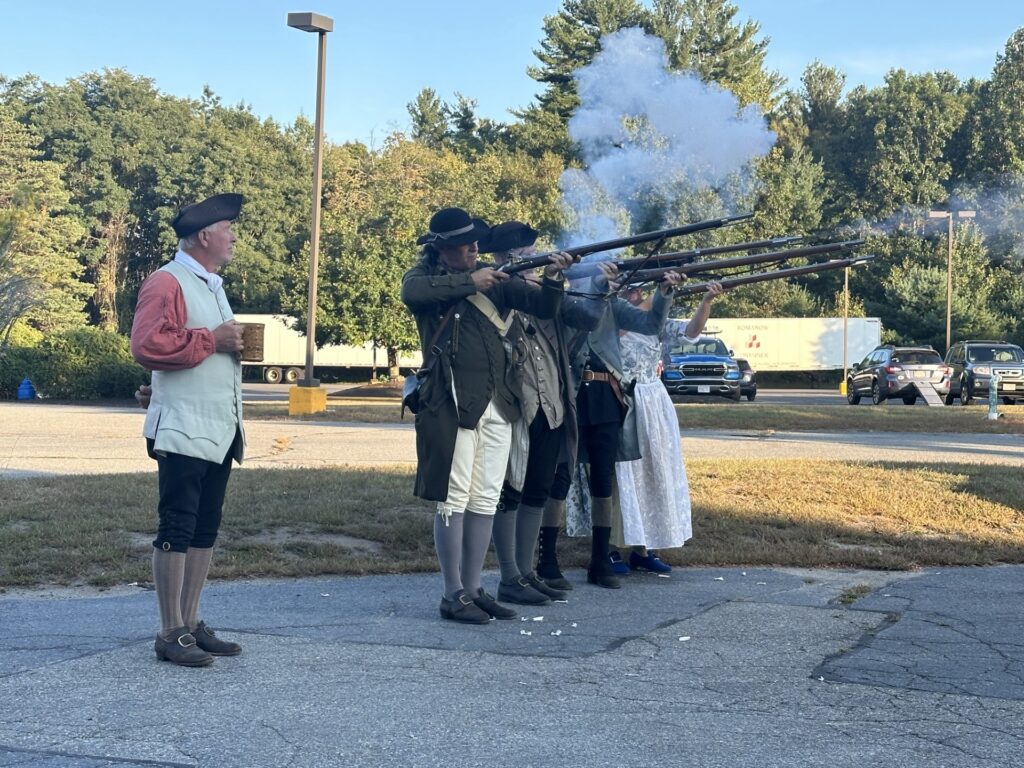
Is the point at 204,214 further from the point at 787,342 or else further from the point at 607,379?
the point at 787,342

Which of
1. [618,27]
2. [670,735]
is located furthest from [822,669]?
[618,27]

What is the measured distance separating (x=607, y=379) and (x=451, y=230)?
1.57m

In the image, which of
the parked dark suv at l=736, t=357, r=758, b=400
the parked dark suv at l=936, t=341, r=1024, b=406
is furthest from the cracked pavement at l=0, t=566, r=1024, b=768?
the parked dark suv at l=736, t=357, r=758, b=400

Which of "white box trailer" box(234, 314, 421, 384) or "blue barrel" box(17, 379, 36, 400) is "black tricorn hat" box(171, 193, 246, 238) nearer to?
"blue barrel" box(17, 379, 36, 400)

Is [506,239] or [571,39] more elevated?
[571,39]

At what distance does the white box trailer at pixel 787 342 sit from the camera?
4988 cm

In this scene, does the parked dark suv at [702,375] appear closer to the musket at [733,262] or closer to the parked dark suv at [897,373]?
the parked dark suv at [897,373]

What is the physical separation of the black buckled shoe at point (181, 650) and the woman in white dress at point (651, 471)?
3.07m

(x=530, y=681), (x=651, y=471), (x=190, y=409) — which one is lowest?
(x=530, y=681)

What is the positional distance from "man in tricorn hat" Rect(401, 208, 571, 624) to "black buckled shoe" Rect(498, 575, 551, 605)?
0.33 metres

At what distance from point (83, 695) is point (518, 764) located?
5.88 feet

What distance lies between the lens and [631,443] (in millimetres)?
7598

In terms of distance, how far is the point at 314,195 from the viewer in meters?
23.1

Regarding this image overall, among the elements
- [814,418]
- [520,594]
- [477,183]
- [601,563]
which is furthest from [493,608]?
[477,183]
